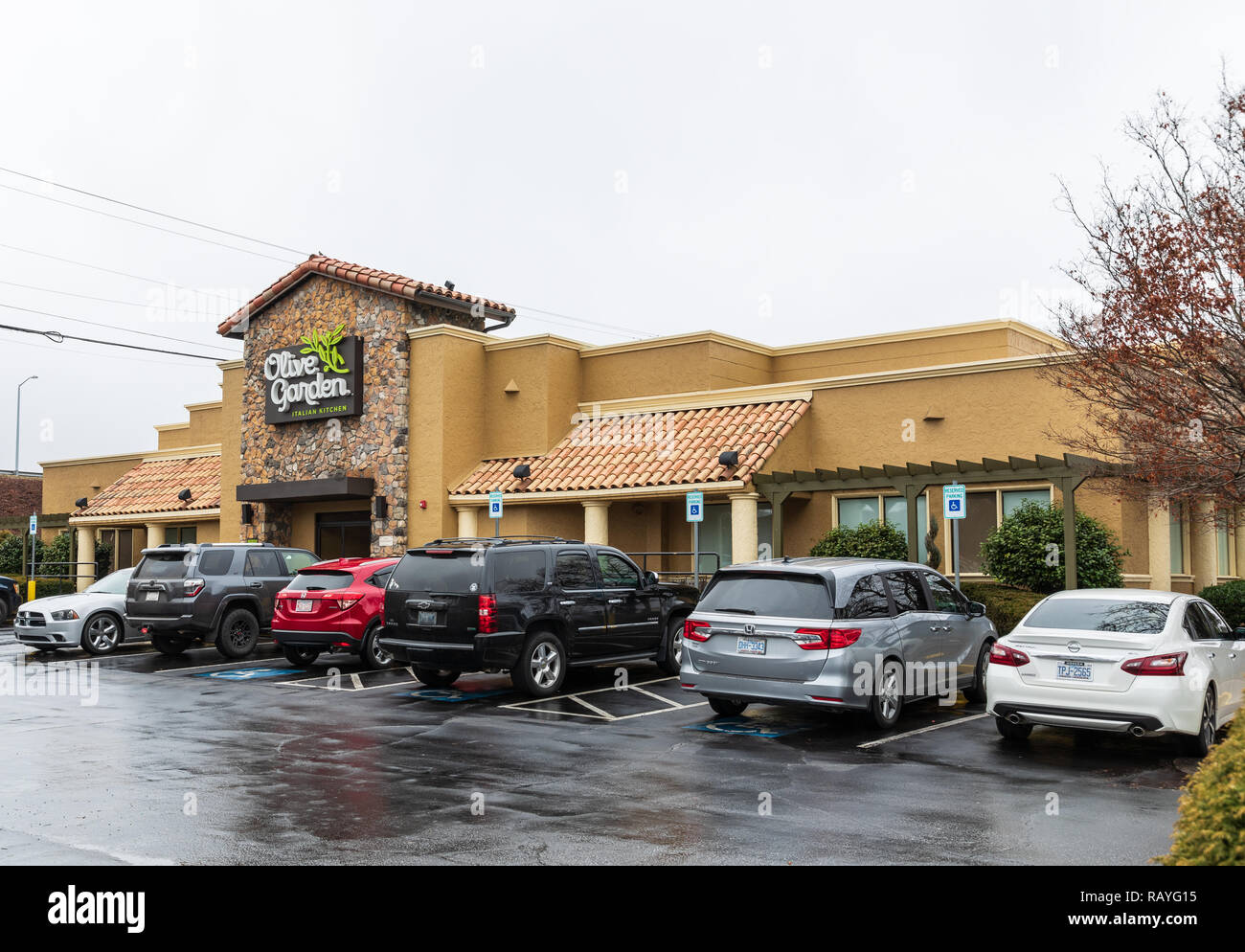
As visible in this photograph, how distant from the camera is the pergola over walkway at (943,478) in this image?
16.5m

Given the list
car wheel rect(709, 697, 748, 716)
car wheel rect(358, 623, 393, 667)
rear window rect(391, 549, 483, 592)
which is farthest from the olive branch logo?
car wheel rect(709, 697, 748, 716)

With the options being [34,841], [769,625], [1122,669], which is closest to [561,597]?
[769,625]

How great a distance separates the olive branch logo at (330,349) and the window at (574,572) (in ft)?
45.5

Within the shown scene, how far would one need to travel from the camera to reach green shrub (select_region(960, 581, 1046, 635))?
55.5 ft

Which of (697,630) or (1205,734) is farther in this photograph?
(697,630)

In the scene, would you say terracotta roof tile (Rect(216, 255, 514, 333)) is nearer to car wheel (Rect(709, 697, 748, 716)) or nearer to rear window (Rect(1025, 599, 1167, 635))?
car wheel (Rect(709, 697, 748, 716))

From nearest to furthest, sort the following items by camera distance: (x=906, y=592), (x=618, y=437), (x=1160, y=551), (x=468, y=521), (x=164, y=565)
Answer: (x=906, y=592) → (x=164, y=565) → (x=1160, y=551) → (x=618, y=437) → (x=468, y=521)

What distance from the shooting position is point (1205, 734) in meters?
10.2

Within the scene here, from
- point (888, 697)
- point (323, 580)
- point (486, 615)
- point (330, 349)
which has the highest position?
point (330, 349)

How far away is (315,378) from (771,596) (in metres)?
18.6

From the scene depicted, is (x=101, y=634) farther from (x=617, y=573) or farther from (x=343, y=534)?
(x=617, y=573)

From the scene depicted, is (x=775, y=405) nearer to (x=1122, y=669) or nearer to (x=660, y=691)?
(x=660, y=691)

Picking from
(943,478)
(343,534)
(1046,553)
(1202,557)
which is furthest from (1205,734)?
(343,534)

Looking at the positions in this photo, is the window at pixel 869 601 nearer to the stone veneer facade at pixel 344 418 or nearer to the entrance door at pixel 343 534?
the stone veneer facade at pixel 344 418
